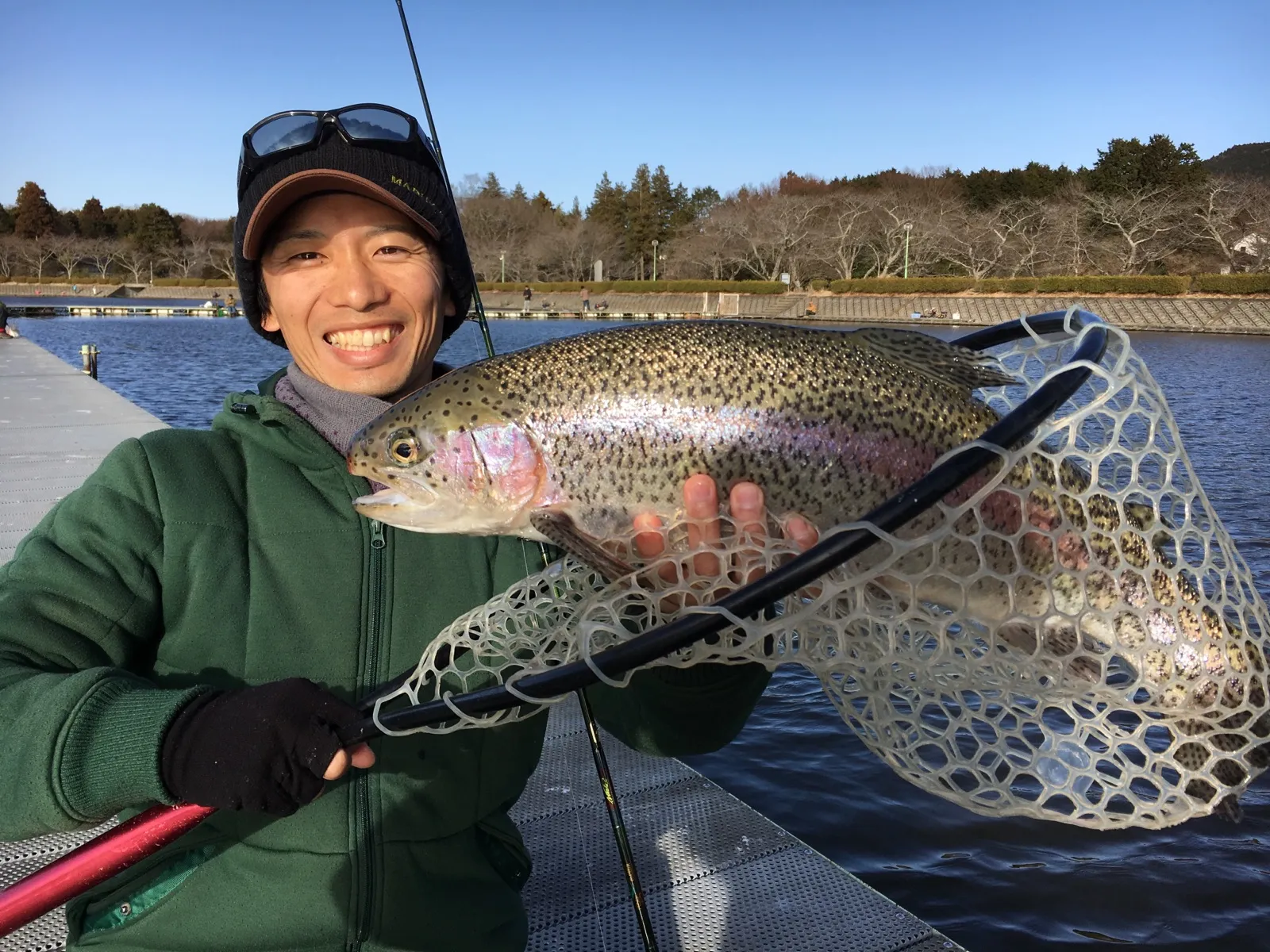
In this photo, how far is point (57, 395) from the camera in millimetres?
16219

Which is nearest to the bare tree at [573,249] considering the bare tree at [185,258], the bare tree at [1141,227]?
the bare tree at [185,258]

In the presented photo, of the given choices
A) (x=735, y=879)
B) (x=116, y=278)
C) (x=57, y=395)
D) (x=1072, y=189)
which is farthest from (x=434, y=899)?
(x=116, y=278)

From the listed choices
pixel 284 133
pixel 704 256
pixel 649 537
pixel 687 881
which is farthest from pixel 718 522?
pixel 704 256

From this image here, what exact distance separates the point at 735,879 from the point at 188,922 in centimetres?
250

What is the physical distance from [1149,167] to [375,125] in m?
85.7

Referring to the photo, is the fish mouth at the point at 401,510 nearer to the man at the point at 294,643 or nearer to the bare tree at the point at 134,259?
the man at the point at 294,643

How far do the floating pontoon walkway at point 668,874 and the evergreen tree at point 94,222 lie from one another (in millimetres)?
135933

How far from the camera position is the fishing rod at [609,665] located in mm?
1867

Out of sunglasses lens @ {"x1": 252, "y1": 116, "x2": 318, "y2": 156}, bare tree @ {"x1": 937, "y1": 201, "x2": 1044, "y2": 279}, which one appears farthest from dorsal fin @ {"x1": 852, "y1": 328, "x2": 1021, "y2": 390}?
bare tree @ {"x1": 937, "y1": 201, "x2": 1044, "y2": 279}

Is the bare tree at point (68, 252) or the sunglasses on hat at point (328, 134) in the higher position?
the bare tree at point (68, 252)

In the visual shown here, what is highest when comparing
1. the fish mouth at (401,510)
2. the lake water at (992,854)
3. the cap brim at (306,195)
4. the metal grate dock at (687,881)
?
the cap brim at (306,195)

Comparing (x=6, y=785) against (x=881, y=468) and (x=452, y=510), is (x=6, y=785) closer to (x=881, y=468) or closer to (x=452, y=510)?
(x=452, y=510)

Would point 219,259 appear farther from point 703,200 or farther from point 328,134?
point 328,134

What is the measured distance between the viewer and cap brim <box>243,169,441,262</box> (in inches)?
104
